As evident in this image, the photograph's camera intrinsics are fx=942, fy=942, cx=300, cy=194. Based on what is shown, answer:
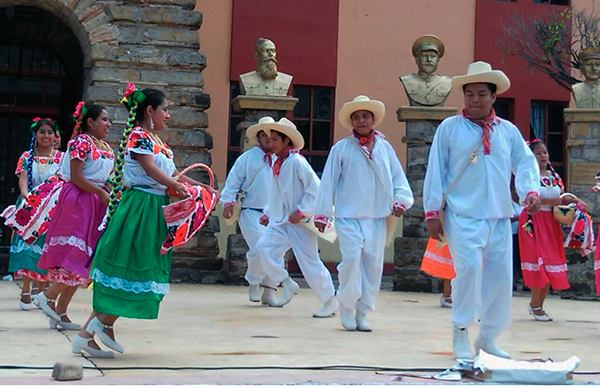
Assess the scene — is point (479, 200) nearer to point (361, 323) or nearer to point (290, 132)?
point (361, 323)

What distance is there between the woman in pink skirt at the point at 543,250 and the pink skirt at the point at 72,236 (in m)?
4.68

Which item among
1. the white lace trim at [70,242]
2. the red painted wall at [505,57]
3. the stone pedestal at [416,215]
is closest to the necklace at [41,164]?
the white lace trim at [70,242]

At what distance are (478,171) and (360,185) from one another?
221cm

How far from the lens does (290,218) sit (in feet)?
31.8

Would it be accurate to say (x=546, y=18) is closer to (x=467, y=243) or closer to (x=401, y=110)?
(x=401, y=110)

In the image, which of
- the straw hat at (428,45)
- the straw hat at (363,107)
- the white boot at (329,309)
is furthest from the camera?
the straw hat at (428,45)

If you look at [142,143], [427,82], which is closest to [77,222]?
[142,143]

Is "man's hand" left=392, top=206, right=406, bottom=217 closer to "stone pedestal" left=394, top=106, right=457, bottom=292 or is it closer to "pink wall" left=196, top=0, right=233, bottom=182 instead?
"stone pedestal" left=394, top=106, right=457, bottom=292

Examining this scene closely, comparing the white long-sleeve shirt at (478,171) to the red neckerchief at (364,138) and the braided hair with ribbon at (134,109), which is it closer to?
the braided hair with ribbon at (134,109)

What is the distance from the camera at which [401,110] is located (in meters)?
13.6

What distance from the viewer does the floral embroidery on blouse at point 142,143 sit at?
6.22m

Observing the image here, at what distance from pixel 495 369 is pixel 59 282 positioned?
12.7 ft

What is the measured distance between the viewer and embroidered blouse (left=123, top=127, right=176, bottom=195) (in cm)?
625

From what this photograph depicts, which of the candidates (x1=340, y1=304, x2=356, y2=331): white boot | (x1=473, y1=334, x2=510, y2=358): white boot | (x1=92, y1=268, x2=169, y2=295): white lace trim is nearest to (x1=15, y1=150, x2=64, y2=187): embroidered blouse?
(x1=340, y1=304, x2=356, y2=331): white boot
